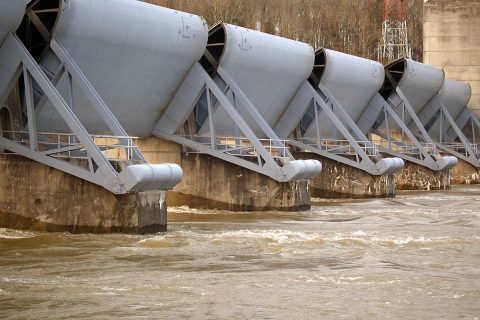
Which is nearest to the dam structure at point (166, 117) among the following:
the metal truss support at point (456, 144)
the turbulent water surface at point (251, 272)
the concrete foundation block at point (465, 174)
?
the turbulent water surface at point (251, 272)

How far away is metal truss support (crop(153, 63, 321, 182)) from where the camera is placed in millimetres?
33312

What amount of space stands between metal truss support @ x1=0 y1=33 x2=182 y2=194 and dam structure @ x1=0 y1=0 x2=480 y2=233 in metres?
0.03

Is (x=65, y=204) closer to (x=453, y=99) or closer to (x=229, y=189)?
(x=229, y=189)

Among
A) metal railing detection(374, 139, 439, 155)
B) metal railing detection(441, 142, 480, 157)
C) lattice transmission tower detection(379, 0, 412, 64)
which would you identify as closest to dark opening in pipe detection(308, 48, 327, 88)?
metal railing detection(374, 139, 439, 155)

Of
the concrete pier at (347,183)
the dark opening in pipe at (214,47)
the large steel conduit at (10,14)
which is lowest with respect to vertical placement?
the concrete pier at (347,183)

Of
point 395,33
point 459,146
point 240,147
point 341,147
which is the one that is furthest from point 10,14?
point 395,33

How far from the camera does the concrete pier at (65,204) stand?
25109 millimetres

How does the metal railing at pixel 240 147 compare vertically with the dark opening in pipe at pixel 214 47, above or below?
below

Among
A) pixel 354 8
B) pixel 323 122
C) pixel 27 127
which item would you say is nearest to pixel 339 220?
pixel 27 127

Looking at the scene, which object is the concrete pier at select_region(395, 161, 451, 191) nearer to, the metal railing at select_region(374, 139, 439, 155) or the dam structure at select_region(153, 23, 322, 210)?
the metal railing at select_region(374, 139, 439, 155)

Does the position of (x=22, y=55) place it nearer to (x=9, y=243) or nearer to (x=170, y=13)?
(x=9, y=243)

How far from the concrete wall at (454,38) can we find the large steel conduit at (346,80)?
16287mm

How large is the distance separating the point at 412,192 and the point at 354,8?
68585 millimetres

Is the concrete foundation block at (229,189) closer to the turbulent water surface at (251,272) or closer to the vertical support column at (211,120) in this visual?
the vertical support column at (211,120)
